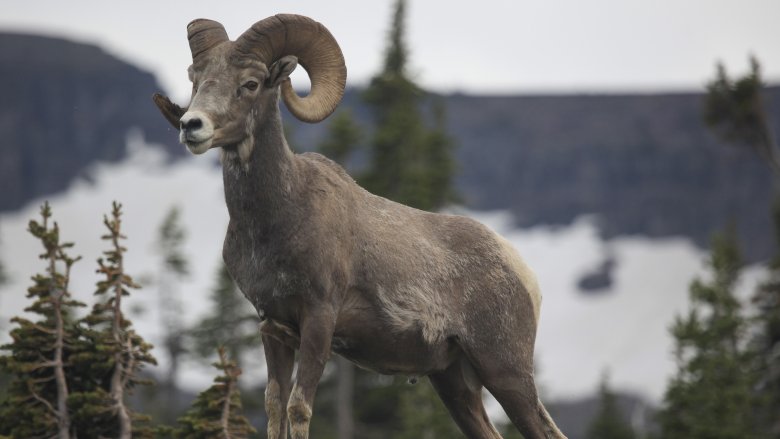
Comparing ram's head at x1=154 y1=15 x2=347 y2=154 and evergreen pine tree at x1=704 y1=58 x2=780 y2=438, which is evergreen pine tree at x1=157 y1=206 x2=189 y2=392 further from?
ram's head at x1=154 y1=15 x2=347 y2=154

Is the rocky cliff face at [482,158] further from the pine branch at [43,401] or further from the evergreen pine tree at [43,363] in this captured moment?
the pine branch at [43,401]

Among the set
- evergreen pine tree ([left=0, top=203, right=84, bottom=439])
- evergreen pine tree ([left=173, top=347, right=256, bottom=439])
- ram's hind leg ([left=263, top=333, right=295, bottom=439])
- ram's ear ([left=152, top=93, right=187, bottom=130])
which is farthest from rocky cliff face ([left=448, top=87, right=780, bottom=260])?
ram's ear ([left=152, top=93, right=187, bottom=130])

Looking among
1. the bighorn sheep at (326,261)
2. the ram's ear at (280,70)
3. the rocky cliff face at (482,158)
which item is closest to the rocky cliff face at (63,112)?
the rocky cliff face at (482,158)

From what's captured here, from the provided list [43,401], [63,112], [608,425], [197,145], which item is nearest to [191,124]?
[197,145]

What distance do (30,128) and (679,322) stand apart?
549 feet

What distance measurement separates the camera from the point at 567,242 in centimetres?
17188

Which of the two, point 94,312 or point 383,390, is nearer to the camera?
point 94,312

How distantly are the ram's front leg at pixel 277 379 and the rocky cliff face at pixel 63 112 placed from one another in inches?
6487

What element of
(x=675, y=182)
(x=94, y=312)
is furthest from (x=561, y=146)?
(x=94, y=312)

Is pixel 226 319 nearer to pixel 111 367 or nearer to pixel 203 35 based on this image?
pixel 111 367

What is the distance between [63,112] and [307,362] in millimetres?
196836

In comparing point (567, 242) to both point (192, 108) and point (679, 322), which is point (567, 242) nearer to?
point (679, 322)

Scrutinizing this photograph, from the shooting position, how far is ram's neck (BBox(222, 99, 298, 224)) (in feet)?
33.3

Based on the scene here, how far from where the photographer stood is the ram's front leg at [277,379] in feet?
34.1
